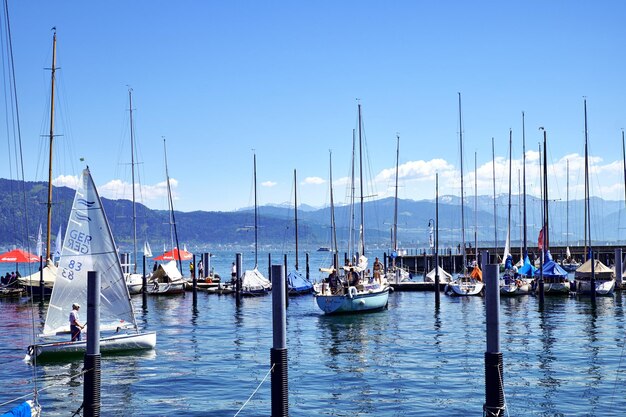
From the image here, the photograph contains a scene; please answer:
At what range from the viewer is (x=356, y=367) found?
30.7 m

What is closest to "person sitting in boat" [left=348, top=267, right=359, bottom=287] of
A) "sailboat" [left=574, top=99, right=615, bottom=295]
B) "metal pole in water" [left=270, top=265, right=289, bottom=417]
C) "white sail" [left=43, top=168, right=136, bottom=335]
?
"sailboat" [left=574, top=99, right=615, bottom=295]

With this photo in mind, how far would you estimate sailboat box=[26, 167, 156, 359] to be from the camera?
104 ft

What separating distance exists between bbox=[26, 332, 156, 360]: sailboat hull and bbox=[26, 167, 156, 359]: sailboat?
0.04m

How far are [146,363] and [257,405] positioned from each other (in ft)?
28.2

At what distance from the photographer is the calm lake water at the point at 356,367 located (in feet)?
78.9

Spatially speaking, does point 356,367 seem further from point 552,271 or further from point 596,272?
point 596,272

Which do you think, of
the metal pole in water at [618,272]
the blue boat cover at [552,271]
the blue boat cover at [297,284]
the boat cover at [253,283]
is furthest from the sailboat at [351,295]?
the metal pole in water at [618,272]

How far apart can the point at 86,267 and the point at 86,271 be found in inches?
14.1

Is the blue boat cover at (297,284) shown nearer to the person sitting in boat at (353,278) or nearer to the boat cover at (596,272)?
the person sitting in boat at (353,278)

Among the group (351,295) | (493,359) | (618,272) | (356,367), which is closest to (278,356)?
(493,359)

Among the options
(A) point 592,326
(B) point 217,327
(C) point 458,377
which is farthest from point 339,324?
(C) point 458,377

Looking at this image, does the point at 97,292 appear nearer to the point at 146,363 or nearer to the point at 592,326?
the point at 146,363

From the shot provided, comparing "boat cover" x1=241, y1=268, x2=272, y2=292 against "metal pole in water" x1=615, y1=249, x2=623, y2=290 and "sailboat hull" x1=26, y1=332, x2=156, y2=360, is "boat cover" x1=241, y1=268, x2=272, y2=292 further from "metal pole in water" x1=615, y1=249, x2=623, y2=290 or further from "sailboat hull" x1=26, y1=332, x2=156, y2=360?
"sailboat hull" x1=26, y1=332, x2=156, y2=360

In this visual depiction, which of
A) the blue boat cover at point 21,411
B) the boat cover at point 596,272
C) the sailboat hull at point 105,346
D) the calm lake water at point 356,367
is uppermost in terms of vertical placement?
the boat cover at point 596,272
